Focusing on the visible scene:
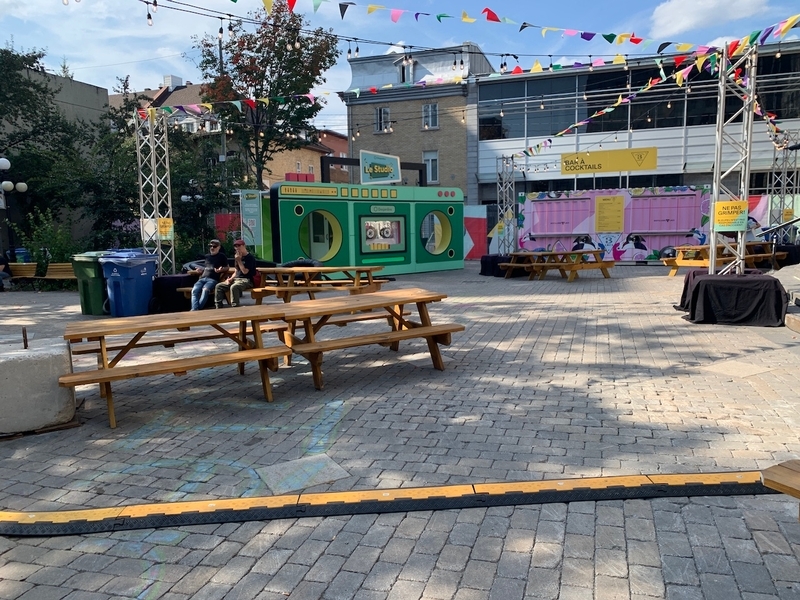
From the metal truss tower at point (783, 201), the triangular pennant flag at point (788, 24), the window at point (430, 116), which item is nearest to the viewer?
the triangular pennant flag at point (788, 24)

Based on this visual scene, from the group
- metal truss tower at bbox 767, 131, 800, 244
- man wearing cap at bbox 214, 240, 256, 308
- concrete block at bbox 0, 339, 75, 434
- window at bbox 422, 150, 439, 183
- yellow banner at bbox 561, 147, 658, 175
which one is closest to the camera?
concrete block at bbox 0, 339, 75, 434

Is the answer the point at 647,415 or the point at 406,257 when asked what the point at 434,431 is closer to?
the point at 647,415

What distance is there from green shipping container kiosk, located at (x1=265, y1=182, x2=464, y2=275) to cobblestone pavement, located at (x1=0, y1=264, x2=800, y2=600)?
374 inches

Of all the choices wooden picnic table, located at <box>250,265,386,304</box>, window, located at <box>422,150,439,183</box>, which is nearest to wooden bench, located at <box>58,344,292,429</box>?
wooden picnic table, located at <box>250,265,386,304</box>

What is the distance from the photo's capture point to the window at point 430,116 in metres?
30.6

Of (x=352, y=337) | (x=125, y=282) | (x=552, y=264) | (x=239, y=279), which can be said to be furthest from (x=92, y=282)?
(x=552, y=264)

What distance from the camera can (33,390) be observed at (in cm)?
468

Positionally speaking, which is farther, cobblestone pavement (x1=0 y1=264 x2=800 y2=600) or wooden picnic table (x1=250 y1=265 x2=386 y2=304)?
wooden picnic table (x1=250 y1=265 x2=386 y2=304)

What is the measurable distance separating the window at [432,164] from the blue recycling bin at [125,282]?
21867 millimetres

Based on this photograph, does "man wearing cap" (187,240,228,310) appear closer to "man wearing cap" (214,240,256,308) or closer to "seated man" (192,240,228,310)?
"seated man" (192,240,228,310)

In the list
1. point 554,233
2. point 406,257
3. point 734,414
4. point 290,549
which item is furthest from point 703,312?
point 554,233

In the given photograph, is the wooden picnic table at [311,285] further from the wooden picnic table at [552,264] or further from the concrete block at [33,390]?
the wooden picnic table at [552,264]

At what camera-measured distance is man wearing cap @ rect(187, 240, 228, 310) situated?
1082 centimetres

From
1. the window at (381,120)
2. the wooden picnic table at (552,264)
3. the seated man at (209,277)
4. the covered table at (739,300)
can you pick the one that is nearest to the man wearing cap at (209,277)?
the seated man at (209,277)
